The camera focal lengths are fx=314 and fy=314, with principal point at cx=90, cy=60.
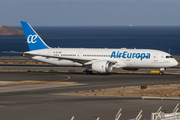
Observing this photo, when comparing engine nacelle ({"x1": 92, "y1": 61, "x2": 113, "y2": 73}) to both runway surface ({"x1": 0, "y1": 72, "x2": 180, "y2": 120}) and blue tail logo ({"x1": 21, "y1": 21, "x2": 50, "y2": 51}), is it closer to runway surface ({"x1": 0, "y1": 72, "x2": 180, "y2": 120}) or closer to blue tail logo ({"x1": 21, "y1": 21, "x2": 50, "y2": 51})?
A: blue tail logo ({"x1": 21, "y1": 21, "x2": 50, "y2": 51})

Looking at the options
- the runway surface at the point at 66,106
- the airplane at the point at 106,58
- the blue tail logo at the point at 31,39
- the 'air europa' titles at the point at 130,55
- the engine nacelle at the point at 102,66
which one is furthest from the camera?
the blue tail logo at the point at 31,39

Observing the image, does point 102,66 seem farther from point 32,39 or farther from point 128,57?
point 32,39

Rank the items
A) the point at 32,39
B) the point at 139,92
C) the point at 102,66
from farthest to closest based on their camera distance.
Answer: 1. the point at 32,39
2. the point at 102,66
3. the point at 139,92

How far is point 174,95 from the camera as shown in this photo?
103 ft

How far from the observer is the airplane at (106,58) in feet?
163

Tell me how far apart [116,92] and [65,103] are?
8.77 metres

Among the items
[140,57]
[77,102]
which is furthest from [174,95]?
[140,57]

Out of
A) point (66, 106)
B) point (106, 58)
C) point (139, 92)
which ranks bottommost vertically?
point (66, 106)

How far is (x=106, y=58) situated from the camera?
51.8 meters

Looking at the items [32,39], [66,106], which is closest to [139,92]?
[66,106]

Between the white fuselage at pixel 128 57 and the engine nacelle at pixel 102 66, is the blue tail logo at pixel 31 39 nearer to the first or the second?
the white fuselage at pixel 128 57

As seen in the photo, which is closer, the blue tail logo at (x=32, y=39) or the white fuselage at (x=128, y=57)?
the white fuselage at (x=128, y=57)

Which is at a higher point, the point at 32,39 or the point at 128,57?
the point at 32,39

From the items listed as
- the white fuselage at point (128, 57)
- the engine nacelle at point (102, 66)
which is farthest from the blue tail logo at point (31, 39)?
the engine nacelle at point (102, 66)
